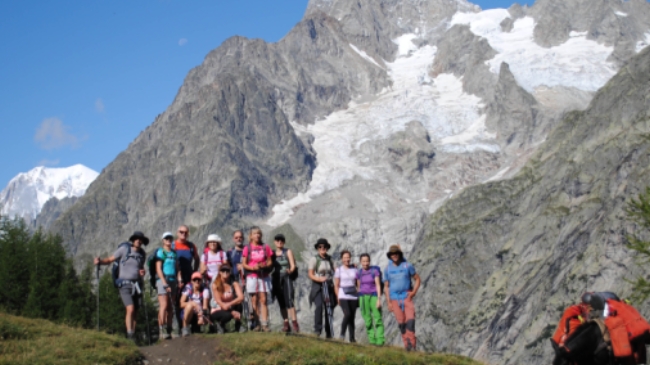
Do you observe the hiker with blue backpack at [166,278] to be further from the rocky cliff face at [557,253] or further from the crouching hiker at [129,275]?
the rocky cliff face at [557,253]

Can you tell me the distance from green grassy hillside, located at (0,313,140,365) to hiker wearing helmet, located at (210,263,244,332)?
150 inches

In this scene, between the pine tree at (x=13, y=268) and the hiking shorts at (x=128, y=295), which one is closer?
the hiking shorts at (x=128, y=295)

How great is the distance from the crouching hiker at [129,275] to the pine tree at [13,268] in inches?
1131

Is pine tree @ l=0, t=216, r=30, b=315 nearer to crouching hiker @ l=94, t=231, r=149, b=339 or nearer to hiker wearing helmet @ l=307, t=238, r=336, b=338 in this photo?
crouching hiker @ l=94, t=231, r=149, b=339

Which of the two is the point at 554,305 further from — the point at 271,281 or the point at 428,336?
the point at 271,281

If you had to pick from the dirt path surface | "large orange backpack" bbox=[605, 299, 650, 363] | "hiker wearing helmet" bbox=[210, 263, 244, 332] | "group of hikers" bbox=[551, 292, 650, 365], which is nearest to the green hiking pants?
"hiker wearing helmet" bbox=[210, 263, 244, 332]

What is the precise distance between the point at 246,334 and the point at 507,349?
5267 inches

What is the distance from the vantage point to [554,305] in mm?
134500

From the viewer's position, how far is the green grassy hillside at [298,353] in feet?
56.6

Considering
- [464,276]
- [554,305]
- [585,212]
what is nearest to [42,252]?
[554,305]

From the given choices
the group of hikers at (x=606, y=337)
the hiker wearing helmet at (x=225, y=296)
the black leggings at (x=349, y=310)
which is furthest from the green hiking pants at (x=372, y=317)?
the group of hikers at (x=606, y=337)

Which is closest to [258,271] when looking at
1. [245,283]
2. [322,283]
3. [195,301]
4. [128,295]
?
[245,283]

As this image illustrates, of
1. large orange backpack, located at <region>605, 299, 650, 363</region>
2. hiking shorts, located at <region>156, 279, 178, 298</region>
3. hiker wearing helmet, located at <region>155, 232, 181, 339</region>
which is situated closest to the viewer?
large orange backpack, located at <region>605, 299, 650, 363</region>

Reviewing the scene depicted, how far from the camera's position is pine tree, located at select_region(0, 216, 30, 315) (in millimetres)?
48656
